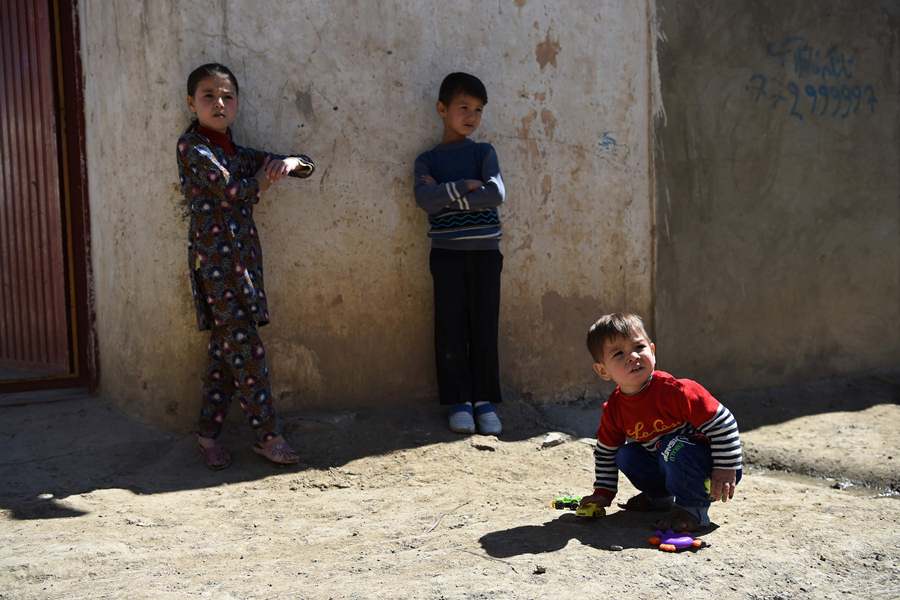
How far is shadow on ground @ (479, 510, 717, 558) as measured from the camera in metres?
2.87

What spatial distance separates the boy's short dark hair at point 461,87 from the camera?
433 cm

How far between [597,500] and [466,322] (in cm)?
151

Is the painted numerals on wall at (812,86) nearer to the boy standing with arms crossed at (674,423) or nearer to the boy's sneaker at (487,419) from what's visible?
the boy's sneaker at (487,419)

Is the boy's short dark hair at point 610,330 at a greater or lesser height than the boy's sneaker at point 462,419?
greater

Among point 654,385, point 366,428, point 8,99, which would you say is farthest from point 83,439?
point 654,385

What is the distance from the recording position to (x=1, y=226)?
17.6 ft

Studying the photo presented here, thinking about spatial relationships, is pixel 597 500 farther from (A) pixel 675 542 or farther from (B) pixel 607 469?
(A) pixel 675 542

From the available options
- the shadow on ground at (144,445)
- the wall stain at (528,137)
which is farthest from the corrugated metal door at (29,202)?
the wall stain at (528,137)

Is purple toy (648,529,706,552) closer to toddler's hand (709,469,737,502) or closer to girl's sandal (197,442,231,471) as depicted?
toddler's hand (709,469,737,502)

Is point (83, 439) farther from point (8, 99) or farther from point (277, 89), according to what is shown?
point (8, 99)

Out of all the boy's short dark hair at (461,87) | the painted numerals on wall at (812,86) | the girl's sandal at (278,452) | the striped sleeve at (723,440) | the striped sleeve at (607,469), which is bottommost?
the girl's sandal at (278,452)

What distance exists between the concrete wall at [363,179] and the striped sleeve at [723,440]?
183cm

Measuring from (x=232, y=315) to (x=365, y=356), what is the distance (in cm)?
84

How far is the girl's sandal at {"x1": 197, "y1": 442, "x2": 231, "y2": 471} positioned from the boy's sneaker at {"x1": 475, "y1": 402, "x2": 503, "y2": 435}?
116 centimetres
